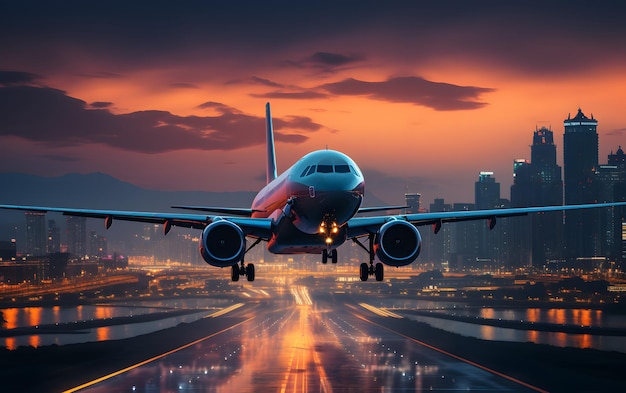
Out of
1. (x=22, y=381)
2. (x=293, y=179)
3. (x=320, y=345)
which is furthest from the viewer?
(x=320, y=345)

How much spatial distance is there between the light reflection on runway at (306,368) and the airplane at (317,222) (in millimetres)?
32961

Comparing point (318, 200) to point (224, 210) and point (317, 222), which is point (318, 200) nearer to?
point (317, 222)

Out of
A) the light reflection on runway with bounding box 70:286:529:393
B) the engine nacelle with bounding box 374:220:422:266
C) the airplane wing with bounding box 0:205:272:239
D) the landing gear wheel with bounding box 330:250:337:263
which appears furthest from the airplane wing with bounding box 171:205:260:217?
the light reflection on runway with bounding box 70:286:529:393

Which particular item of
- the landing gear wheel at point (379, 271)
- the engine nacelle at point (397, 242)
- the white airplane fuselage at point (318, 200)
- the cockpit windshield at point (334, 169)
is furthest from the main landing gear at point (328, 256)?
the cockpit windshield at point (334, 169)

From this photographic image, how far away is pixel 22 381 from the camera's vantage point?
92688 millimetres

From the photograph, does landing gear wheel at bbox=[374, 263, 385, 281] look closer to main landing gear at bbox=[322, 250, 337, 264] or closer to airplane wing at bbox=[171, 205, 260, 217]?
main landing gear at bbox=[322, 250, 337, 264]

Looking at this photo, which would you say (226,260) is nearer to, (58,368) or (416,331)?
(58,368)

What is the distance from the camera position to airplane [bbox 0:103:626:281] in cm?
4775

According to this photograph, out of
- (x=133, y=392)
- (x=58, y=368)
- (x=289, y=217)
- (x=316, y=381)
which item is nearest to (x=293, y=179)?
(x=289, y=217)

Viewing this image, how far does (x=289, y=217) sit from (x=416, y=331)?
419 feet

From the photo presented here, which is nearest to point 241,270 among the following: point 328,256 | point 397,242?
point 328,256

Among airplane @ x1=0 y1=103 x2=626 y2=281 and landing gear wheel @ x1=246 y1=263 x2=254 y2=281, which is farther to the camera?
landing gear wheel @ x1=246 y1=263 x2=254 y2=281

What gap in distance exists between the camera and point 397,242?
51.8 metres

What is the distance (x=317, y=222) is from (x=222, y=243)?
6954 mm
